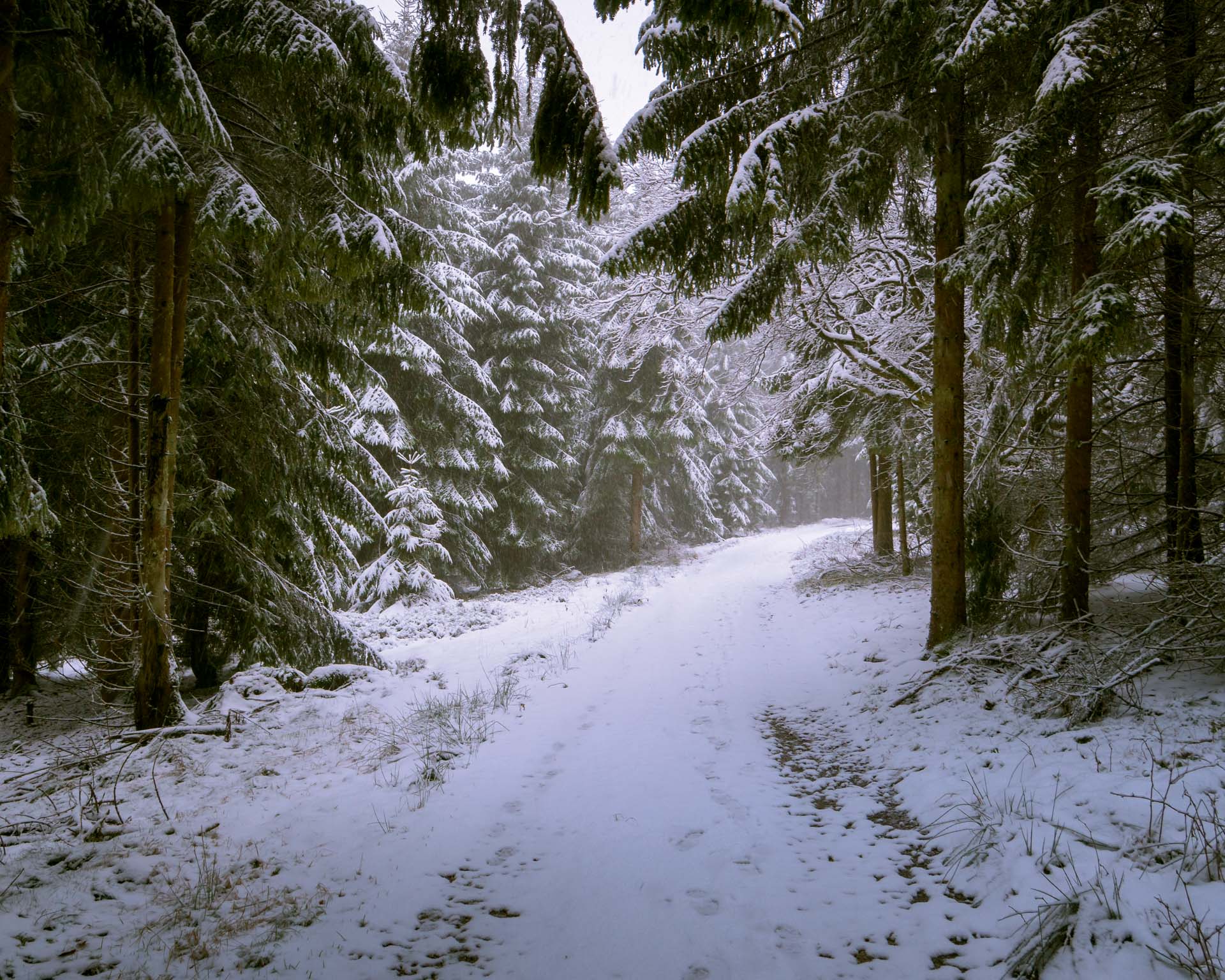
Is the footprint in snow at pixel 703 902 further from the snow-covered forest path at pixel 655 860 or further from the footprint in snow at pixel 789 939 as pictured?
the footprint in snow at pixel 789 939

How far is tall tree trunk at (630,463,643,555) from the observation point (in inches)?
898

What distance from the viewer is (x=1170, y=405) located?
560 cm

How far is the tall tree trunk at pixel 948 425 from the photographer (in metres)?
6.67

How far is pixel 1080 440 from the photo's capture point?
234 inches

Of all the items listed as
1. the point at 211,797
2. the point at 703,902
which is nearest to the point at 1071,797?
the point at 703,902

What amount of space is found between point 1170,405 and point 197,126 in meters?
8.69

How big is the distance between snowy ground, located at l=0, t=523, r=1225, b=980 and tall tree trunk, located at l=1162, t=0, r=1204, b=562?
58.5 inches

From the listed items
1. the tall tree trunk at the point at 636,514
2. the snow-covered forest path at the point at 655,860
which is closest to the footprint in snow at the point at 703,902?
the snow-covered forest path at the point at 655,860

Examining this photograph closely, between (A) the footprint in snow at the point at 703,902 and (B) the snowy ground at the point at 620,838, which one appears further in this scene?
(A) the footprint in snow at the point at 703,902

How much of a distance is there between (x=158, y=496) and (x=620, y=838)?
5.16 meters

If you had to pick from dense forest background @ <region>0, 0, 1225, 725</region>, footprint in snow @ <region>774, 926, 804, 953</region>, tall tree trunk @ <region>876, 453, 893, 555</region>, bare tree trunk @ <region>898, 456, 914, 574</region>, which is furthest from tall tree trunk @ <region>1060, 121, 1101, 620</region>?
tall tree trunk @ <region>876, 453, 893, 555</region>

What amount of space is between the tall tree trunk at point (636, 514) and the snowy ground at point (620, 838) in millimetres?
15789

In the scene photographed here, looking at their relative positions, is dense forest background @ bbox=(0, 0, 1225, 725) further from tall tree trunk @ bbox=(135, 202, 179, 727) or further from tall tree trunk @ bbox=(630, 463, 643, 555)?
tall tree trunk @ bbox=(630, 463, 643, 555)

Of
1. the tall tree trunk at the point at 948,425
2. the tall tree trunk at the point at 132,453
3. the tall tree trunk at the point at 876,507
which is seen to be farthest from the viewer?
the tall tree trunk at the point at 876,507
